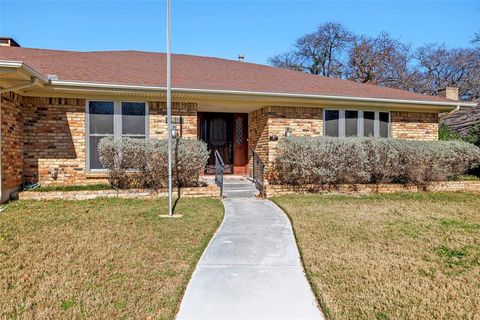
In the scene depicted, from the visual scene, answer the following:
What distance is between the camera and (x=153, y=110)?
378 inches

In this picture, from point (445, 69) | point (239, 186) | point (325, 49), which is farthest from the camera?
point (325, 49)

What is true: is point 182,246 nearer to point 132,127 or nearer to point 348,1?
point 132,127

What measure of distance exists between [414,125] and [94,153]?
1002cm

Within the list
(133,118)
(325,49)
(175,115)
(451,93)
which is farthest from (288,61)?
(133,118)

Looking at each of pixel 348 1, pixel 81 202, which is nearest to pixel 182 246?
pixel 81 202

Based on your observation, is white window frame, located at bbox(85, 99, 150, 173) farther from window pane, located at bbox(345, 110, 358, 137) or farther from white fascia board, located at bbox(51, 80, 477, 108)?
window pane, located at bbox(345, 110, 358, 137)

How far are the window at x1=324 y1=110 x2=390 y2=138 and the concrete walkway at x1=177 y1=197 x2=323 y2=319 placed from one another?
227 inches

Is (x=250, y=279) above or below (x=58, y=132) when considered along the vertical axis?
below

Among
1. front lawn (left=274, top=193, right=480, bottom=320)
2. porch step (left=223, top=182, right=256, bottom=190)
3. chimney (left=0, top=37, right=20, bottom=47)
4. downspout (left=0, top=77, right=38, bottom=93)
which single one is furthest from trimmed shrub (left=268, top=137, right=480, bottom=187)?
chimney (left=0, top=37, right=20, bottom=47)

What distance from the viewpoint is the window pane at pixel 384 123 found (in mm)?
11344

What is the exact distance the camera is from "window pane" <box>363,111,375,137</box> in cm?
1115

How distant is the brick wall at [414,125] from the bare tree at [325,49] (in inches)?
806

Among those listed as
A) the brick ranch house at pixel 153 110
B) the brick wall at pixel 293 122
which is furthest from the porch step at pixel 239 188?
the brick ranch house at pixel 153 110

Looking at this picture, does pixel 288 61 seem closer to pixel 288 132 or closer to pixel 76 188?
pixel 288 132
